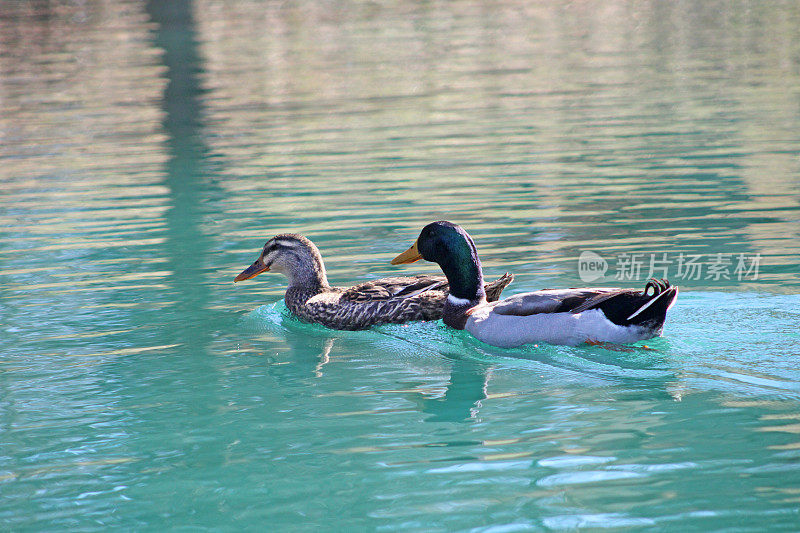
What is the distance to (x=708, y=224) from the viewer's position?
36.0ft

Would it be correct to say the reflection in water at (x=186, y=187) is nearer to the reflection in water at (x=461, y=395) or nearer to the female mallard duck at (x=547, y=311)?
the female mallard duck at (x=547, y=311)

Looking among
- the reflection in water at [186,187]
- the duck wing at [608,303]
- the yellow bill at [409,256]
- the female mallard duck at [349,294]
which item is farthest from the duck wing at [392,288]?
the reflection in water at [186,187]

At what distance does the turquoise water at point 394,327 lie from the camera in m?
5.67

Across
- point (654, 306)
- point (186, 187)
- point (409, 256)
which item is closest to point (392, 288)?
point (409, 256)

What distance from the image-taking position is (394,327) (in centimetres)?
888

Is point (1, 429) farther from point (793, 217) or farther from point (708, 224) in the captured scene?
point (793, 217)

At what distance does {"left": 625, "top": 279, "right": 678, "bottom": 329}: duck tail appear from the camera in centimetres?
732

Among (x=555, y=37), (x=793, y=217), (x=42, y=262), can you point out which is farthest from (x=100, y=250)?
(x=555, y=37)

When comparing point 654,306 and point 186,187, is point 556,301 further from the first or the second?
point 186,187

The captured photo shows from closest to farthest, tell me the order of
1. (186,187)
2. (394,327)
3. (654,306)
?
(654,306)
(394,327)
(186,187)

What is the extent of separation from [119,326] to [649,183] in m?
7.00

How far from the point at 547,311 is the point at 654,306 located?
81cm

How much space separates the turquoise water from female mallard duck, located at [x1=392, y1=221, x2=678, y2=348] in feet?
0.45

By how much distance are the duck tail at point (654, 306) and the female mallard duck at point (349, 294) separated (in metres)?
1.66
